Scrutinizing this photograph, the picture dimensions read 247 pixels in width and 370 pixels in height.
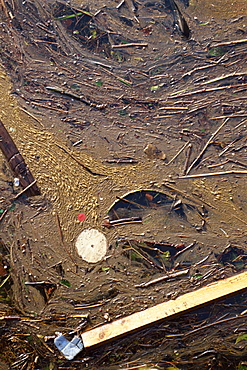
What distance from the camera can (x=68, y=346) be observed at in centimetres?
234

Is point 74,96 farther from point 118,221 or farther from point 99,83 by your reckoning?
point 118,221

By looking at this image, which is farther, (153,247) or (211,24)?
(211,24)

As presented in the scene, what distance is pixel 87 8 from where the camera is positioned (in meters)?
2.63

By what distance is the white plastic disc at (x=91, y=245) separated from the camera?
7.93 feet

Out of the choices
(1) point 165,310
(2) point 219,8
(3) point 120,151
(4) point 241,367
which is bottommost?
(4) point 241,367

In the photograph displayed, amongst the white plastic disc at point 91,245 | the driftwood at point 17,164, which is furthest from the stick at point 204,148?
the driftwood at point 17,164

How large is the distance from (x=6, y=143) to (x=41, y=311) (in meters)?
1.50

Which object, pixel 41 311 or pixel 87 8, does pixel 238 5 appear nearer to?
pixel 87 8

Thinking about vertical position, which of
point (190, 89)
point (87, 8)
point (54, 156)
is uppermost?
point (87, 8)

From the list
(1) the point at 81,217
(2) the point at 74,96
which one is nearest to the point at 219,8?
(2) the point at 74,96

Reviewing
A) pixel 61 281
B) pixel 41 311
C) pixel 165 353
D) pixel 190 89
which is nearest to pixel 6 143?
pixel 61 281

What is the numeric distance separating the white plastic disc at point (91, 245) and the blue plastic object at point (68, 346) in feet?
2.23

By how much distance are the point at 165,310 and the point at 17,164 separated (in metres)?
1.80

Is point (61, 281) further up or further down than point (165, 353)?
further up
